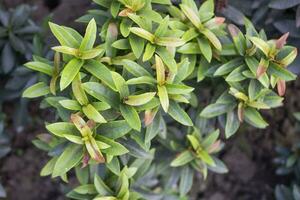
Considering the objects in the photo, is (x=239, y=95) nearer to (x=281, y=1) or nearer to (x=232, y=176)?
(x=281, y=1)

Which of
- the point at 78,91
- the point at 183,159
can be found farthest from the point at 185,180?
the point at 78,91

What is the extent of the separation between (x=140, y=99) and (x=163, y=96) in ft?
0.33

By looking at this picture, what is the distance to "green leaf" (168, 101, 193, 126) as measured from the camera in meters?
2.20

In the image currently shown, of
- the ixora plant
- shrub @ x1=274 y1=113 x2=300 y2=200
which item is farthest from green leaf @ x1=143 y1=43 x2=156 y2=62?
shrub @ x1=274 y1=113 x2=300 y2=200

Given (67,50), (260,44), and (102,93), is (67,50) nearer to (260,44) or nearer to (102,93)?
(102,93)

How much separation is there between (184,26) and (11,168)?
179cm

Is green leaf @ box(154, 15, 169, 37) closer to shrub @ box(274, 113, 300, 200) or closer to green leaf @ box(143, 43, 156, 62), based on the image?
green leaf @ box(143, 43, 156, 62)

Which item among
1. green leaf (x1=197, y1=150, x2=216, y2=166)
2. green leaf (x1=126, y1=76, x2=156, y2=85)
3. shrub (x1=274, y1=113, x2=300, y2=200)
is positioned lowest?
shrub (x1=274, y1=113, x2=300, y2=200)

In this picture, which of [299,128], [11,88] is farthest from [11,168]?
[299,128]

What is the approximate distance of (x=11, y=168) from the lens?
11.5 feet

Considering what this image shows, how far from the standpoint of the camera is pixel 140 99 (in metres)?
2.09

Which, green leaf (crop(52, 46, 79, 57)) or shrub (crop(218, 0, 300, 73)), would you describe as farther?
shrub (crop(218, 0, 300, 73))

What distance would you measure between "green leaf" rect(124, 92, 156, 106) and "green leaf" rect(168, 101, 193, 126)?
170mm

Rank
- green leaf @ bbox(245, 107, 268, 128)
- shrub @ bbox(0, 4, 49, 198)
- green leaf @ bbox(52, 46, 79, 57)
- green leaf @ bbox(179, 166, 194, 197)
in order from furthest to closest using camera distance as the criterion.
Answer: shrub @ bbox(0, 4, 49, 198), green leaf @ bbox(179, 166, 194, 197), green leaf @ bbox(245, 107, 268, 128), green leaf @ bbox(52, 46, 79, 57)
